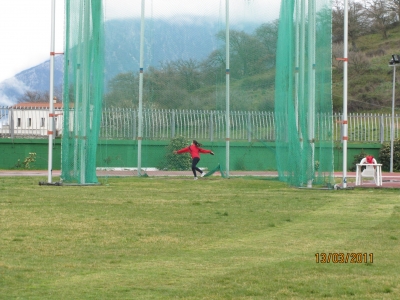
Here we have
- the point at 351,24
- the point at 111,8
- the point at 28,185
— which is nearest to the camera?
the point at 28,185

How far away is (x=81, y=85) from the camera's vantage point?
19.8 meters

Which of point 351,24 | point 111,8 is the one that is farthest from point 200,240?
point 351,24

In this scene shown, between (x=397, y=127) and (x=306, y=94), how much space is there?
1515 centimetres

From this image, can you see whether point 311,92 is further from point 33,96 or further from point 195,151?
point 33,96

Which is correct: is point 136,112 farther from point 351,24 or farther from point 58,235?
point 351,24

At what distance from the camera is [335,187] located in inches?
768

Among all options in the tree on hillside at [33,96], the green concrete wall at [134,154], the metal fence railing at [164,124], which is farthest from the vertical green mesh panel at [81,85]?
the tree on hillside at [33,96]

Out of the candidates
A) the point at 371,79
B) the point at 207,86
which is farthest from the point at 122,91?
the point at 371,79

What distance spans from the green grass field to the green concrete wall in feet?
22.8

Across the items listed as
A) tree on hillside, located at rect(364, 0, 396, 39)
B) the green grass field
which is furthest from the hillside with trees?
tree on hillside, located at rect(364, 0, 396, 39)
